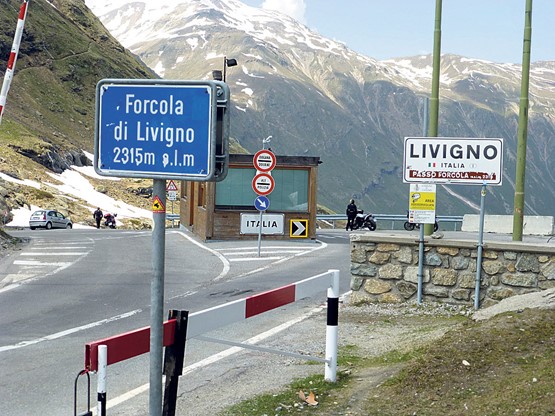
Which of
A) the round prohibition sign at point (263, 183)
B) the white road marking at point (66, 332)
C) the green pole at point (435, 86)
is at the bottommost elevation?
the white road marking at point (66, 332)

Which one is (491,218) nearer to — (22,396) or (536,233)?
(536,233)

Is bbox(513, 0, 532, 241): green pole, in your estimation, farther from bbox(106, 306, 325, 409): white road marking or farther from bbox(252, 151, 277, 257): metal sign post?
bbox(252, 151, 277, 257): metal sign post

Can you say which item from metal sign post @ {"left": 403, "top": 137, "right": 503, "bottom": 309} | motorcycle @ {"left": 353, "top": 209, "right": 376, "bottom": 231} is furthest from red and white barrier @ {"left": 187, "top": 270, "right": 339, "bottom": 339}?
motorcycle @ {"left": 353, "top": 209, "right": 376, "bottom": 231}

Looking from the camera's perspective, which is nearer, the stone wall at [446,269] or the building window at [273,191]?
the stone wall at [446,269]

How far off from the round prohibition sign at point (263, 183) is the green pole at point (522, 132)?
30.6 feet

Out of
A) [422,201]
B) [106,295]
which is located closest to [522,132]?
[422,201]

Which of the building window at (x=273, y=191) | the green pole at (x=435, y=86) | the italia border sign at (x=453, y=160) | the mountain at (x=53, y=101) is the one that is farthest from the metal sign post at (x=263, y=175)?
the mountain at (x=53, y=101)

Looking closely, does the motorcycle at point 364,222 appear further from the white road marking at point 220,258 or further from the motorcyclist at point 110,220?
the motorcyclist at point 110,220

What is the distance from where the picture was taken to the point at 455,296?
41.0 feet

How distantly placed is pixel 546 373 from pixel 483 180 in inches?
269

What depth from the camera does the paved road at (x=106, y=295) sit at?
8.05 metres

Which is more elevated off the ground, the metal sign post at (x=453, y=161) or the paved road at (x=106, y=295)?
the metal sign post at (x=453, y=161)

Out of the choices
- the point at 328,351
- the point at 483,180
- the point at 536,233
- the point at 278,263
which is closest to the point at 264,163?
the point at 278,263

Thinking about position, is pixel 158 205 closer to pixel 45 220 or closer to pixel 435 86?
pixel 435 86
